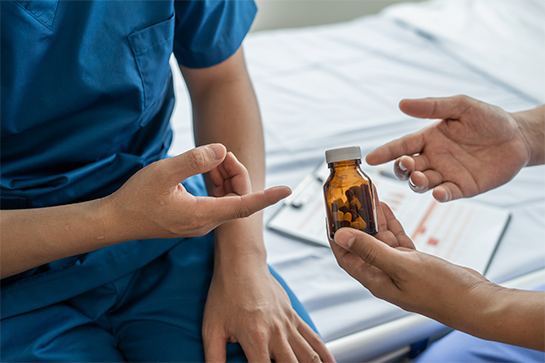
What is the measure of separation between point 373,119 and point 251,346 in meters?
0.97

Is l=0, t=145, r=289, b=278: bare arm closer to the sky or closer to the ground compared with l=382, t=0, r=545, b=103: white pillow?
closer to the ground

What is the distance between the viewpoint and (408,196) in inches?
50.9

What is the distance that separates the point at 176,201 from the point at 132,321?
300mm

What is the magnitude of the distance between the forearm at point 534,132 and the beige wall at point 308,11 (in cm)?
197

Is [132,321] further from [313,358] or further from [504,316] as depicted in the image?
[504,316]

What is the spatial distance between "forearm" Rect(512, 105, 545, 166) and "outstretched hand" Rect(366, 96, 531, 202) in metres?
0.02

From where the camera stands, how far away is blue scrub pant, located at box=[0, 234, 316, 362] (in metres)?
0.77

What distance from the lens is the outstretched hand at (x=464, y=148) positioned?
93 cm

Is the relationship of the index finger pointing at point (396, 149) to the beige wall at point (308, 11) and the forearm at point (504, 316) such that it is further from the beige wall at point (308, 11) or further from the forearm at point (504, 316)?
the beige wall at point (308, 11)

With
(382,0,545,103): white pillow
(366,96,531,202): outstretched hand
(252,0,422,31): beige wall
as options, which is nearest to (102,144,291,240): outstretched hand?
(366,96,531,202): outstretched hand

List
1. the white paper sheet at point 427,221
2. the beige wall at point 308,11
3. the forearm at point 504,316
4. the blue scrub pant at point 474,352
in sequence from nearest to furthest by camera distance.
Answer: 1. the forearm at point 504,316
2. the blue scrub pant at point 474,352
3. the white paper sheet at point 427,221
4. the beige wall at point 308,11

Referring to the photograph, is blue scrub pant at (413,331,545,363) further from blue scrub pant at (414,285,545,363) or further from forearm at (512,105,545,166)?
forearm at (512,105,545,166)

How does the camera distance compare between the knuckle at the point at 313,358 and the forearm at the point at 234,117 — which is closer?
the knuckle at the point at 313,358

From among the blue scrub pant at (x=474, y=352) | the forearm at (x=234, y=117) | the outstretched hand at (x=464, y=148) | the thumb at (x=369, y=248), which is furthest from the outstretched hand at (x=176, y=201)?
the blue scrub pant at (x=474, y=352)
